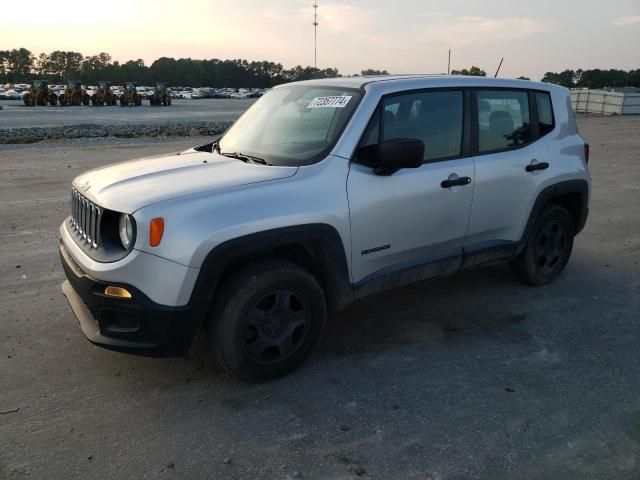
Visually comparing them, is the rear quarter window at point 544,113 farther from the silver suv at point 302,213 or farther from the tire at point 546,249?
the tire at point 546,249

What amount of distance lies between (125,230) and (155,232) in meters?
0.28

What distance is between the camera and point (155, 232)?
298 cm

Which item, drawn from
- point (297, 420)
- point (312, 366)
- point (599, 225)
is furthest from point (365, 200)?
point (599, 225)

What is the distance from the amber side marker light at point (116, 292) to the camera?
3.05 m

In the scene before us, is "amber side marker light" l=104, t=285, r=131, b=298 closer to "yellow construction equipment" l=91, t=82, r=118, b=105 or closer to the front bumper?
the front bumper

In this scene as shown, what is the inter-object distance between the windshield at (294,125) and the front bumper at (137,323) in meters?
1.22

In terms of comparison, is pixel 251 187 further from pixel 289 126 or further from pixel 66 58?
pixel 66 58

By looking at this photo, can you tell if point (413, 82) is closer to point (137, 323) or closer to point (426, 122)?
point (426, 122)

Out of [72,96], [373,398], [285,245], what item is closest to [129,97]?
[72,96]

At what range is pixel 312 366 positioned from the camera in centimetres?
370

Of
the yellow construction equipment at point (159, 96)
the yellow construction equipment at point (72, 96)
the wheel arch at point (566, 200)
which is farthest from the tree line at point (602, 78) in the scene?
the wheel arch at point (566, 200)

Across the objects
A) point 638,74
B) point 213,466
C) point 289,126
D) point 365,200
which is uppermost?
point 638,74

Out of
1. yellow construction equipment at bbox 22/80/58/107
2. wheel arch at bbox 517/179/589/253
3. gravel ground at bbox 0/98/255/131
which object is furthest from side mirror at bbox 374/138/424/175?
yellow construction equipment at bbox 22/80/58/107

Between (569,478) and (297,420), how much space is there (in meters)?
1.37
